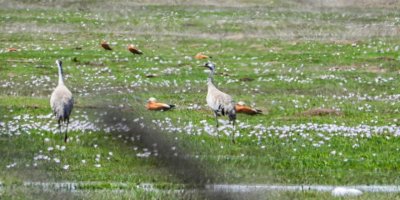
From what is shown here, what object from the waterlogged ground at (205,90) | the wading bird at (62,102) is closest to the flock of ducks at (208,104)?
the wading bird at (62,102)

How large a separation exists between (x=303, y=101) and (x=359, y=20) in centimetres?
2336

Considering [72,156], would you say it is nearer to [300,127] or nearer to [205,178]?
[300,127]

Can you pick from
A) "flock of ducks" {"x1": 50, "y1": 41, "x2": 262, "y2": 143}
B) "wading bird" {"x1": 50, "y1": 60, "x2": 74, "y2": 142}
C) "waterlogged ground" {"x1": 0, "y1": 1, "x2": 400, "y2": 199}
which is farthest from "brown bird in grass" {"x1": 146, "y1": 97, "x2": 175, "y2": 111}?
"wading bird" {"x1": 50, "y1": 60, "x2": 74, "y2": 142}

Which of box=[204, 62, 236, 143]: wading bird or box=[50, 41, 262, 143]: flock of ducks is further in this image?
box=[204, 62, 236, 143]: wading bird

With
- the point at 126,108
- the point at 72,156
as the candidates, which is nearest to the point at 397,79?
the point at 72,156

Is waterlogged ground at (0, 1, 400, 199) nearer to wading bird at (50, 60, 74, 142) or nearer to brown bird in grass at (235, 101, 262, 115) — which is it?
wading bird at (50, 60, 74, 142)

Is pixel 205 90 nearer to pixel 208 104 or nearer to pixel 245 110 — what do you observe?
pixel 245 110

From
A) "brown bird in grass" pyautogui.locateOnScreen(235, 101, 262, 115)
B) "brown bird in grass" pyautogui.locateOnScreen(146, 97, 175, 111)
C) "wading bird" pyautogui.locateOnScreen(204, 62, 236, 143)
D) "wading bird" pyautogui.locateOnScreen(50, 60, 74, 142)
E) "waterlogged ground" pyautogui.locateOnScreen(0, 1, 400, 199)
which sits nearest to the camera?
"waterlogged ground" pyautogui.locateOnScreen(0, 1, 400, 199)

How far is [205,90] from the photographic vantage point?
87.7 ft

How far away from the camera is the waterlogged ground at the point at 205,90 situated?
2.70 m

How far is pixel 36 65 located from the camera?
3127 cm

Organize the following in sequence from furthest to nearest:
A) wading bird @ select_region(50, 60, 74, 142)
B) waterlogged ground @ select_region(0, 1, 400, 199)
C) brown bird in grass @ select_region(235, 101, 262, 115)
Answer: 1. brown bird in grass @ select_region(235, 101, 262, 115)
2. wading bird @ select_region(50, 60, 74, 142)
3. waterlogged ground @ select_region(0, 1, 400, 199)

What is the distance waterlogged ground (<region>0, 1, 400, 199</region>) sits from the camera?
8.86ft

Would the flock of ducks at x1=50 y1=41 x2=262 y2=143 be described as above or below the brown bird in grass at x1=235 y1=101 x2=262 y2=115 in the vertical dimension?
above
